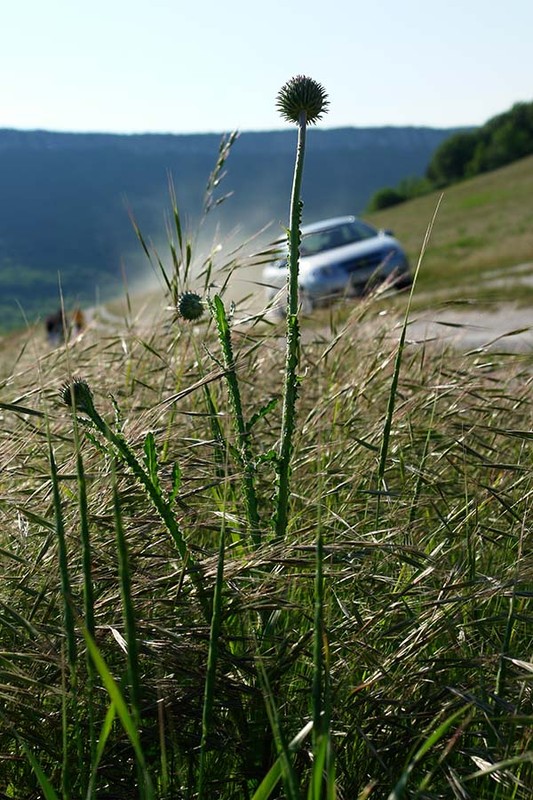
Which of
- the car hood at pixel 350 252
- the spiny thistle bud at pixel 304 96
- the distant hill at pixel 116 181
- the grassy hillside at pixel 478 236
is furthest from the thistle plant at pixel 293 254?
the distant hill at pixel 116 181

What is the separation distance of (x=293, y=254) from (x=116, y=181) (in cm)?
11536

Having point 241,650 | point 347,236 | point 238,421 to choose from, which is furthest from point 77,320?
point 347,236

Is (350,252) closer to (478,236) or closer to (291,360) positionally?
(291,360)

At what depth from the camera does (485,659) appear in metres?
1.44

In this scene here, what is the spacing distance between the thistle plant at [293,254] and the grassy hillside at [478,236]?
43cm

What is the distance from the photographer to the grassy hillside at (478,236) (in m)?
15.0

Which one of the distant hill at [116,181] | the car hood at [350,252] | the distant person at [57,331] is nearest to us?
the distant person at [57,331]

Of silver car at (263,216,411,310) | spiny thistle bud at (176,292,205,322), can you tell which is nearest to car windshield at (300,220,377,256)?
silver car at (263,216,411,310)

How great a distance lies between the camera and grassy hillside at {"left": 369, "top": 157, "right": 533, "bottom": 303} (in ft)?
49.3

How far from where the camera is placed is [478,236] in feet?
110

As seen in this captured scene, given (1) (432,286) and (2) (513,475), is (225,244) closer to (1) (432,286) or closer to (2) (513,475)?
(2) (513,475)

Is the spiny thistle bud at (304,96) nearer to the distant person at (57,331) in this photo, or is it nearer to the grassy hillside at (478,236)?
the grassy hillside at (478,236)

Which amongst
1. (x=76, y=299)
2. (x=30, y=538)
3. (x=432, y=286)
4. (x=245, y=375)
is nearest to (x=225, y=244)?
(x=245, y=375)

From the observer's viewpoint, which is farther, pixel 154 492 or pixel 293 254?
pixel 293 254
